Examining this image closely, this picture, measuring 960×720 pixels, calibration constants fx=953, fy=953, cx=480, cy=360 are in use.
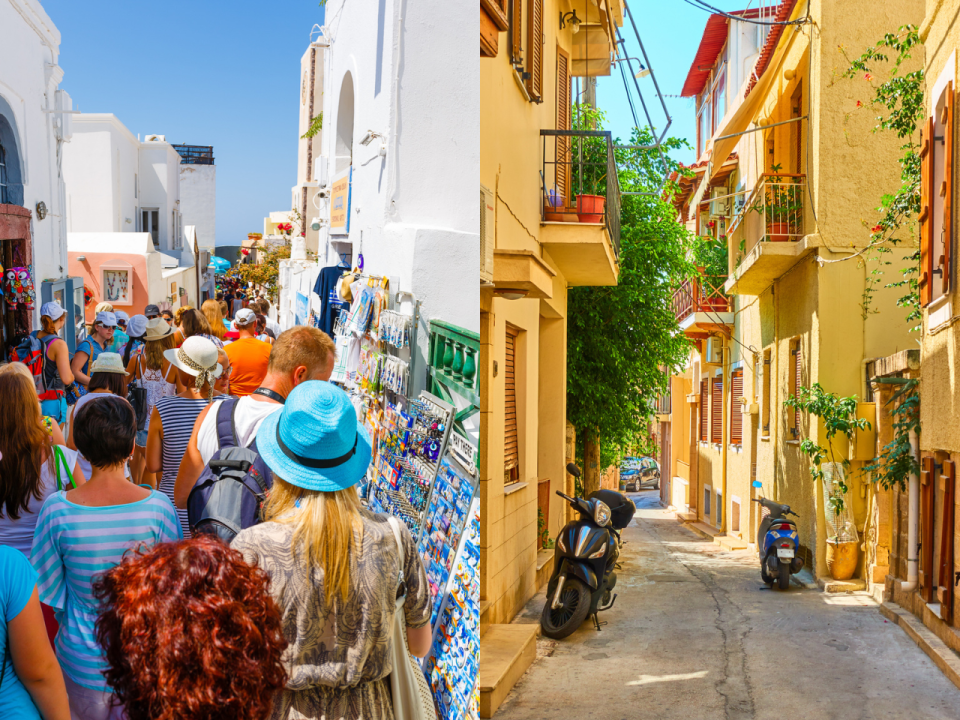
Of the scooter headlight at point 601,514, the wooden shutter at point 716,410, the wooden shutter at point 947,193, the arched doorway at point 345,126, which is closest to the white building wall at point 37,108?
the arched doorway at point 345,126

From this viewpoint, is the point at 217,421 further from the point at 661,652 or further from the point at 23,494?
the point at 661,652

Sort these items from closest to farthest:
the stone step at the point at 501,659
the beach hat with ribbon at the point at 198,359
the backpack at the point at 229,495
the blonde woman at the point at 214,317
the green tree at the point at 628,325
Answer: the backpack at the point at 229,495 → the beach hat with ribbon at the point at 198,359 → the blonde woman at the point at 214,317 → the stone step at the point at 501,659 → the green tree at the point at 628,325

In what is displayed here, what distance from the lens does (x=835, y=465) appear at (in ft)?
33.7

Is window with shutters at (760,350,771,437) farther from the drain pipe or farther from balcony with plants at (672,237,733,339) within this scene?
the drain pipe

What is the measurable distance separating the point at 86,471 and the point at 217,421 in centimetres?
61

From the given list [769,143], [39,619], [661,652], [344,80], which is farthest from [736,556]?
[39,619]

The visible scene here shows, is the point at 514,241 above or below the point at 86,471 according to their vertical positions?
above

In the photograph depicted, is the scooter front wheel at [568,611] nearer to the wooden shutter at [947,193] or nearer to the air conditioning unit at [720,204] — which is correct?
the wooden shutter at [947,193]

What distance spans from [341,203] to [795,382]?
1045 centimetres

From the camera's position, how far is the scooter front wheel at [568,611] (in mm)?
7398

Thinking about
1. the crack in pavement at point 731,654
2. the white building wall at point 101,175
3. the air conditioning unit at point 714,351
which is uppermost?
the white building wall at point 101,175

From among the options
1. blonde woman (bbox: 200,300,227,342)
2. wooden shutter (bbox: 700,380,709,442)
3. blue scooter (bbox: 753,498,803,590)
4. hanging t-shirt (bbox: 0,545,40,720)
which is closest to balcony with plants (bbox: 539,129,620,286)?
blue scooter (bbox: 753,498,803,590)

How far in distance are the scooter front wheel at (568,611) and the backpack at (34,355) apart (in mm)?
4628

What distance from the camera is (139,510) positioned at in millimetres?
2701
